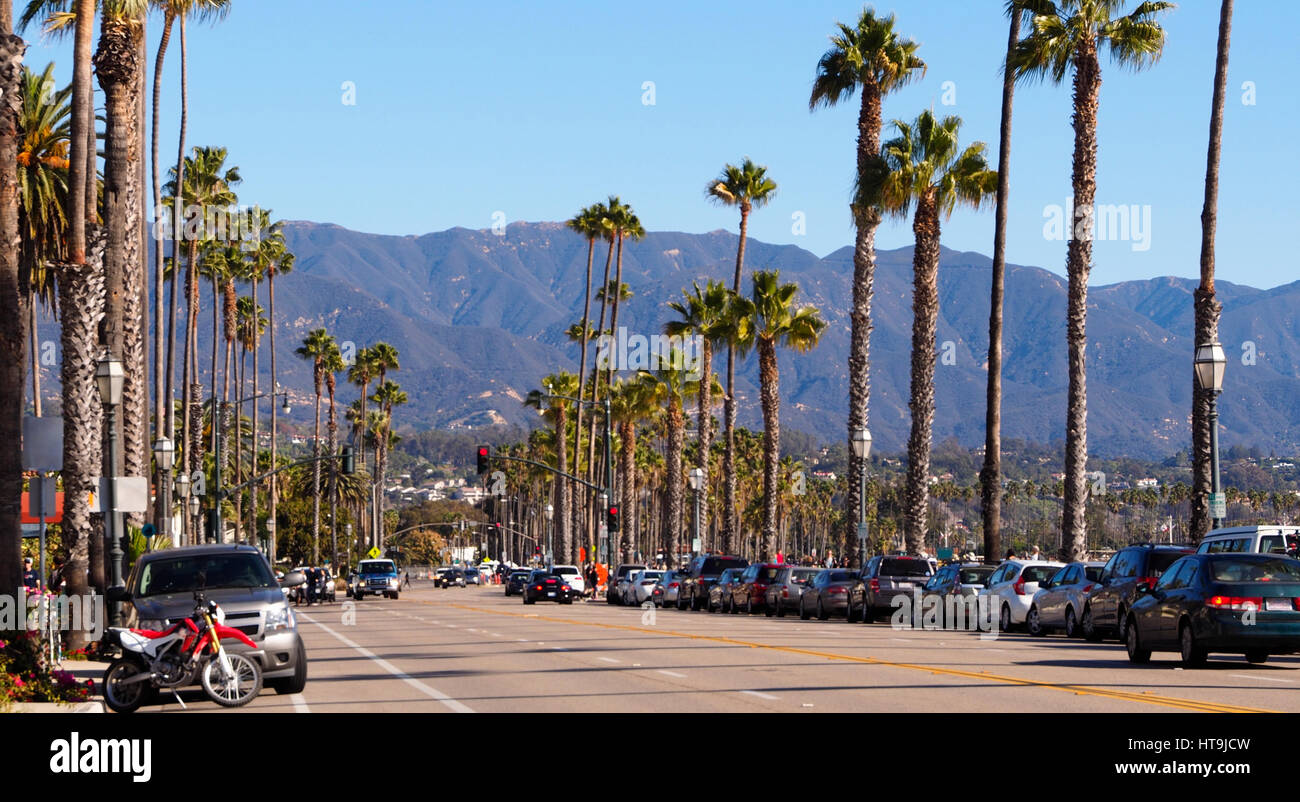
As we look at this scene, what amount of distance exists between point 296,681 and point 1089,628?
16.9 meters

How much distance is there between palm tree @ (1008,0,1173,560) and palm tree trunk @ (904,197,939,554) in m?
5.85

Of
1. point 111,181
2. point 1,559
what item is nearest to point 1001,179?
point 111,181

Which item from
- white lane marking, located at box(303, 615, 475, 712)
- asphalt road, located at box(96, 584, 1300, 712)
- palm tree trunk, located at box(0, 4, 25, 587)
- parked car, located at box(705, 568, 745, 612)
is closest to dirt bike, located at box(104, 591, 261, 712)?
asphalt road, located at box(96, 584, 1300, 712)

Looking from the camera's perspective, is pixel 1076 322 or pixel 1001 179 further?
pixel 1001 179

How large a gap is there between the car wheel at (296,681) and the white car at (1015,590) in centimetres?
1968

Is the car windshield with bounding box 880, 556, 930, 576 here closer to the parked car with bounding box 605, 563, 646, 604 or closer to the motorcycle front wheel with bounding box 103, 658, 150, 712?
the parked car with bounding box 605, 563, 646, 604

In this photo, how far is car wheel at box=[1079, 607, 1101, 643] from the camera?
2984 cm

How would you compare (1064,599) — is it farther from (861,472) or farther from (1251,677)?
(861,472)

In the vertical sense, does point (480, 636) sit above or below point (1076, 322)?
below

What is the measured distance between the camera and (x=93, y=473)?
93.3ft

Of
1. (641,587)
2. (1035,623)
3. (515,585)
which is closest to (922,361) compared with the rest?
(1035,623)
